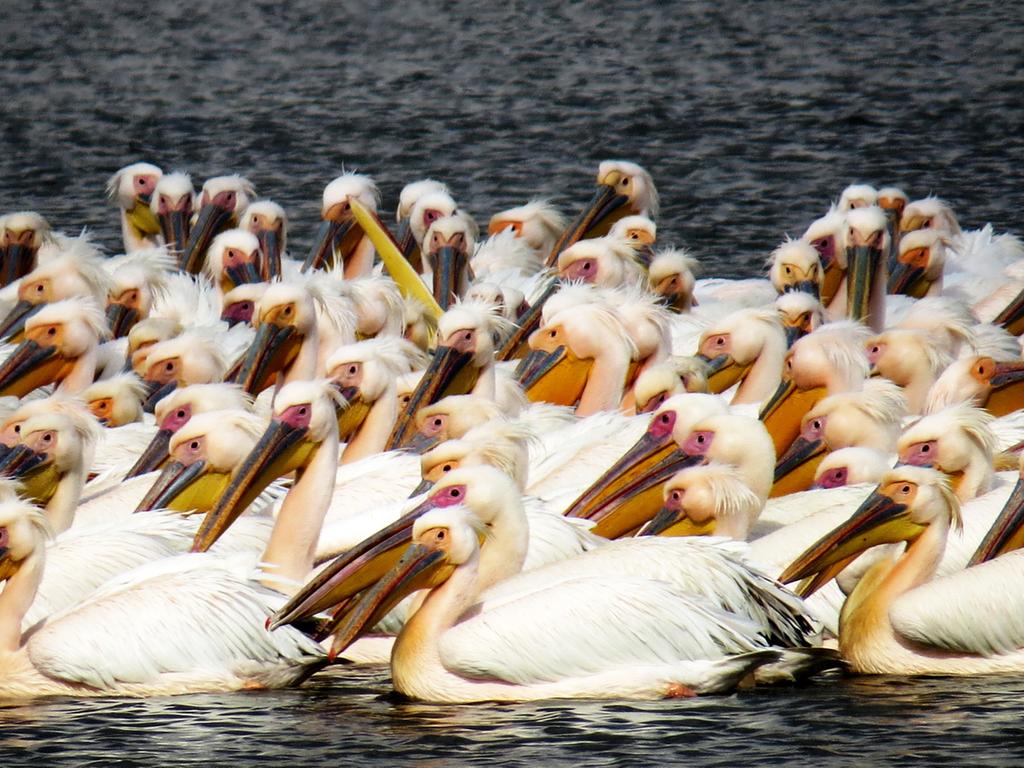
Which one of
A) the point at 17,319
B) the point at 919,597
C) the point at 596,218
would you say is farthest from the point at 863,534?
the point at 596,218

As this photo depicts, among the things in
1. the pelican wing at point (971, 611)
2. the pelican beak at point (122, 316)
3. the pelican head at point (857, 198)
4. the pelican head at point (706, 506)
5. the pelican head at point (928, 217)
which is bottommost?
the pelican wing at point (971, 611)

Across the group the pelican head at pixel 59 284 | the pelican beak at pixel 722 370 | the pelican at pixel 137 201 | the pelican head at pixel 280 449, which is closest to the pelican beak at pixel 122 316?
the pelican head at pixel 59 284

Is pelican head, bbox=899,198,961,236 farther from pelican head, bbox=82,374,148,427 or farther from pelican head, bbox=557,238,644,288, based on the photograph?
pelican head, bbox=82,374,148,427

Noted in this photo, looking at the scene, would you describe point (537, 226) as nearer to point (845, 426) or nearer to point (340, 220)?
point (340, 220)

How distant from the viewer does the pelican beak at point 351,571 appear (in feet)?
20.8

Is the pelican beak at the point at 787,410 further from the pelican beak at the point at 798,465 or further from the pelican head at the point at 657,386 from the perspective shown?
the pelican beak at the point at 798,465

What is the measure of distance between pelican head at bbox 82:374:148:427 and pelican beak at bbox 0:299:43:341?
3.67ft

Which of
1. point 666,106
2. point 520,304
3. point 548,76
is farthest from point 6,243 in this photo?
point 548,76

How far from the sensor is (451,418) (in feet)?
25.3

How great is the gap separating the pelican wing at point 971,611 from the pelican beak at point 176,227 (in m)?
6.33

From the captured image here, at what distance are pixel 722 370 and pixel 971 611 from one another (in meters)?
2.86

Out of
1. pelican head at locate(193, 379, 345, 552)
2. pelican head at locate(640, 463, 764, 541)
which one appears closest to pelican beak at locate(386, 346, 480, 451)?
pelican head at locate(193, 379, 345, 552)

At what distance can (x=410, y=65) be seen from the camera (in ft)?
66.1

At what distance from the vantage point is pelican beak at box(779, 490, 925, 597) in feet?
21.1
